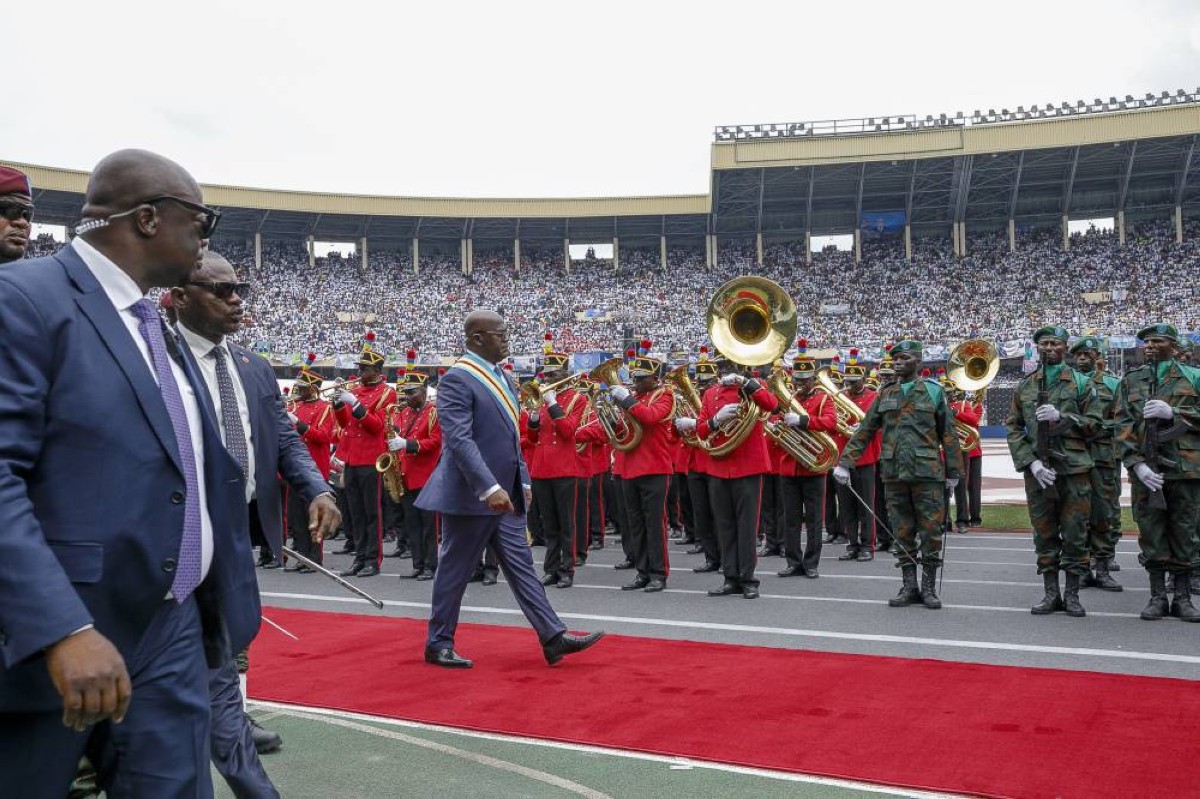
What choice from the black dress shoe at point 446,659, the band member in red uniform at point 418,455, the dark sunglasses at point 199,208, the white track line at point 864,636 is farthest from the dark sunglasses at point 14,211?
the band member in red uniform at point 418,455

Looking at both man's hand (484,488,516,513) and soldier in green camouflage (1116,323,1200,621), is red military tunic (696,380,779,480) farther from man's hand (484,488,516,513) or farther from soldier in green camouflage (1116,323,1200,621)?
man's hand (484,488,516,513)

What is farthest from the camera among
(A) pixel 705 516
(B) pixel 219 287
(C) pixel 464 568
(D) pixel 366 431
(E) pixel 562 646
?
(D) pixel 366 431

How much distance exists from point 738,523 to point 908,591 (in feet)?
4.92

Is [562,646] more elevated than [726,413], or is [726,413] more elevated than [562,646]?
[726,413]

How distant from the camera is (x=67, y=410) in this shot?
194cm

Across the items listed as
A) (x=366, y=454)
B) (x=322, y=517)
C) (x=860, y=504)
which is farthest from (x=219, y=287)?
(x=860, y=504)

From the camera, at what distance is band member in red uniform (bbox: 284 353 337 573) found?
11.2 m

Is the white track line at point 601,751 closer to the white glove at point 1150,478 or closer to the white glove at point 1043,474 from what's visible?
the white glove at point 1043,474

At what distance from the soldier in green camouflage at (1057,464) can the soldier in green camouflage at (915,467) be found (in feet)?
1.73

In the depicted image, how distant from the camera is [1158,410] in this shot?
23.4 ft

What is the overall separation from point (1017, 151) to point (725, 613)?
35.7 metres

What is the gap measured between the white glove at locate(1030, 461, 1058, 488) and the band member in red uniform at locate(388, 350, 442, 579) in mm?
5314

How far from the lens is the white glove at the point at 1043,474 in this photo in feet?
24.0

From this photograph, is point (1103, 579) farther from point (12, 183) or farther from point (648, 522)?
point (12, 183)
